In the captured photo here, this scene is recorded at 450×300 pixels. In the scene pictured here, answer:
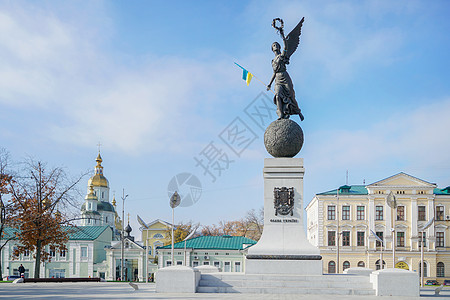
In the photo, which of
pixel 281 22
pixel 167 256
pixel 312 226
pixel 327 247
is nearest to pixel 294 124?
pixel 281 22

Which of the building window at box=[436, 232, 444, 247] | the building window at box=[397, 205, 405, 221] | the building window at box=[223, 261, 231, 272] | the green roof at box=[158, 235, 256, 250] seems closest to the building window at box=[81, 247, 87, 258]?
the green roof at box=[158, 235, 256, 250]

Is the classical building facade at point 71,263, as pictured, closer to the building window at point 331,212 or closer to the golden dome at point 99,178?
the building window at point 331,212

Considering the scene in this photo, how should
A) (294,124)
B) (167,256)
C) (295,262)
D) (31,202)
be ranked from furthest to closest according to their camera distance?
(167,256)
(31,202)
(294,124)
(295,262)

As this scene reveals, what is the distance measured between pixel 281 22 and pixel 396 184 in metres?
37.8

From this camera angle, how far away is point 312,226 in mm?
58969

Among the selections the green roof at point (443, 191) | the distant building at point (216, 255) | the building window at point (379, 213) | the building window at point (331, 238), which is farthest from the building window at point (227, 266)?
the green roof at point (443, 191)

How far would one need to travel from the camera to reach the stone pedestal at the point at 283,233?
57.0ft

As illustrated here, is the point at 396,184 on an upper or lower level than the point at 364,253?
upper

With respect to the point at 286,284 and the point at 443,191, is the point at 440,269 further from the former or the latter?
the point at 286,284

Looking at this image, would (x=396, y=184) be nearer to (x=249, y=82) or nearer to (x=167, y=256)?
(x=167, y=256)

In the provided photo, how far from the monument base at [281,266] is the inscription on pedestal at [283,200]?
173cm

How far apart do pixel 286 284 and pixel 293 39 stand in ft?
30.1

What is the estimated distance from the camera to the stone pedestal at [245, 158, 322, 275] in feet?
57.0

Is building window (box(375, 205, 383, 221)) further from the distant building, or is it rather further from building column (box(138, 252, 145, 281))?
building column (box(138, 252, 145, 281))
